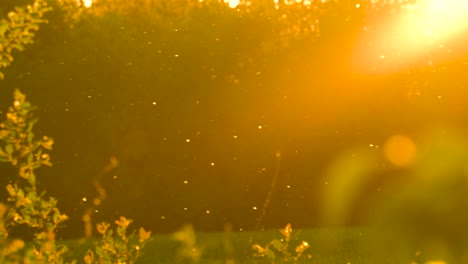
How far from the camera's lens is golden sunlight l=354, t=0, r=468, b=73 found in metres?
12.0

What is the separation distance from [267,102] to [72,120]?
10.6ft

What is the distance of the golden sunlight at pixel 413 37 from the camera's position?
11977mm

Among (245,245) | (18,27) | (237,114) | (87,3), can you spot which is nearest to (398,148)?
(237,114)

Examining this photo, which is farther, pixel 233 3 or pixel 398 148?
pixel 233 3

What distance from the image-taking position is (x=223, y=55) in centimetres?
1214

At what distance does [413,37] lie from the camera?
1211 centimetres

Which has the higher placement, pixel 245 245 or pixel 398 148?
pixel 398 148

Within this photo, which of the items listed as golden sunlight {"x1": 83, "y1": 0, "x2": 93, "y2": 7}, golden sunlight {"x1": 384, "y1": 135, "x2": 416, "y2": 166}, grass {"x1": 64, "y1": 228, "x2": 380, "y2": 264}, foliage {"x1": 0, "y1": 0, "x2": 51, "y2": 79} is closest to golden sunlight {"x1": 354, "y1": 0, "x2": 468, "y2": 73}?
golden sunlight {"x1": 384, "y1": 135, "x2": 416, "y2": 166}

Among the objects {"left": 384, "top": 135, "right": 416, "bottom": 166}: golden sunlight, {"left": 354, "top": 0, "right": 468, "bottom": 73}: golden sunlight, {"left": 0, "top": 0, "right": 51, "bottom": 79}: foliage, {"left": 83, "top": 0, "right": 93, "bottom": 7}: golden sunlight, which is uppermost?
{"left": 83, "top": 0, "right": 93, "bottom": 7}: golden sunlight

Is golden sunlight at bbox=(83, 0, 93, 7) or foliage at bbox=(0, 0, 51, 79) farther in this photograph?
golden sunlight at bbox=(83, 0, 93, 7)

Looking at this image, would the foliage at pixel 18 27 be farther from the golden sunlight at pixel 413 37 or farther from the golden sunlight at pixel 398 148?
the golden sunlight at pixel 398 148

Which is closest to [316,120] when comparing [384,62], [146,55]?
[384,62]

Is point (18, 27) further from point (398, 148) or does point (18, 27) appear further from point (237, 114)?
point (398, 148)

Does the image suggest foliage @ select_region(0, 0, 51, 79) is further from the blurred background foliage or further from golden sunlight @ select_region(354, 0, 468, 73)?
golden sunlight @ select_region(354, 0, 468, 73)
